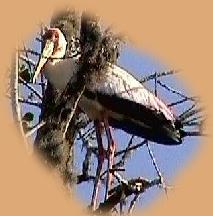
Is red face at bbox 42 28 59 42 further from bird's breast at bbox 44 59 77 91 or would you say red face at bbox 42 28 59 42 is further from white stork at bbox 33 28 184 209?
bird's breast at bbox 44 59 77 91

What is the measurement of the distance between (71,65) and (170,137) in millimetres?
628

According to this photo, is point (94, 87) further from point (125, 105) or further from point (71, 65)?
point (125, 105)

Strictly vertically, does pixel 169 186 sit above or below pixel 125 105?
below

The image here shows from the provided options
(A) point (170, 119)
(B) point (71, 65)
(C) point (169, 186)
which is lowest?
(C) point (169, 186)

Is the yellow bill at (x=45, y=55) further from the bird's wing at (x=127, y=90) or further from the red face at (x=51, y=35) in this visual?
the bird's wing at (x=127, y=90)

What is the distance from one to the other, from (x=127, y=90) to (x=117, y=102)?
0.09m

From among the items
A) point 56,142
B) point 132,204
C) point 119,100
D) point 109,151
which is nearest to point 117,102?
point 119,100

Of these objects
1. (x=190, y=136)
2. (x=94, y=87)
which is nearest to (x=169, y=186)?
(x=190, y=136)

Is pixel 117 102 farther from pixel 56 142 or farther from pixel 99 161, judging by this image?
pixel 56 142

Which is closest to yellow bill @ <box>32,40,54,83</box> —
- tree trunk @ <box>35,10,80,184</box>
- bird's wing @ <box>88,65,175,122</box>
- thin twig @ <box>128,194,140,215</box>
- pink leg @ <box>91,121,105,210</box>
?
tree trunk @ <box>35,10,80,184</box>

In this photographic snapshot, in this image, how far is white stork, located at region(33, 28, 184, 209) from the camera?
3605mm

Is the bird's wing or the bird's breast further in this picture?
the bird's wing

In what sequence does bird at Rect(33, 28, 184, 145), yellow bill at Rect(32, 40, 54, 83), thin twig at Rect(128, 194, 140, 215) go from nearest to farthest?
1. thin twig at Rect(128, 194, 140, 215)
2. yellow bill at Rect(32, 40, 54, 83)
3. bird at Rect(33, 28, 184, 145)

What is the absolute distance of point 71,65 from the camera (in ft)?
11.6
